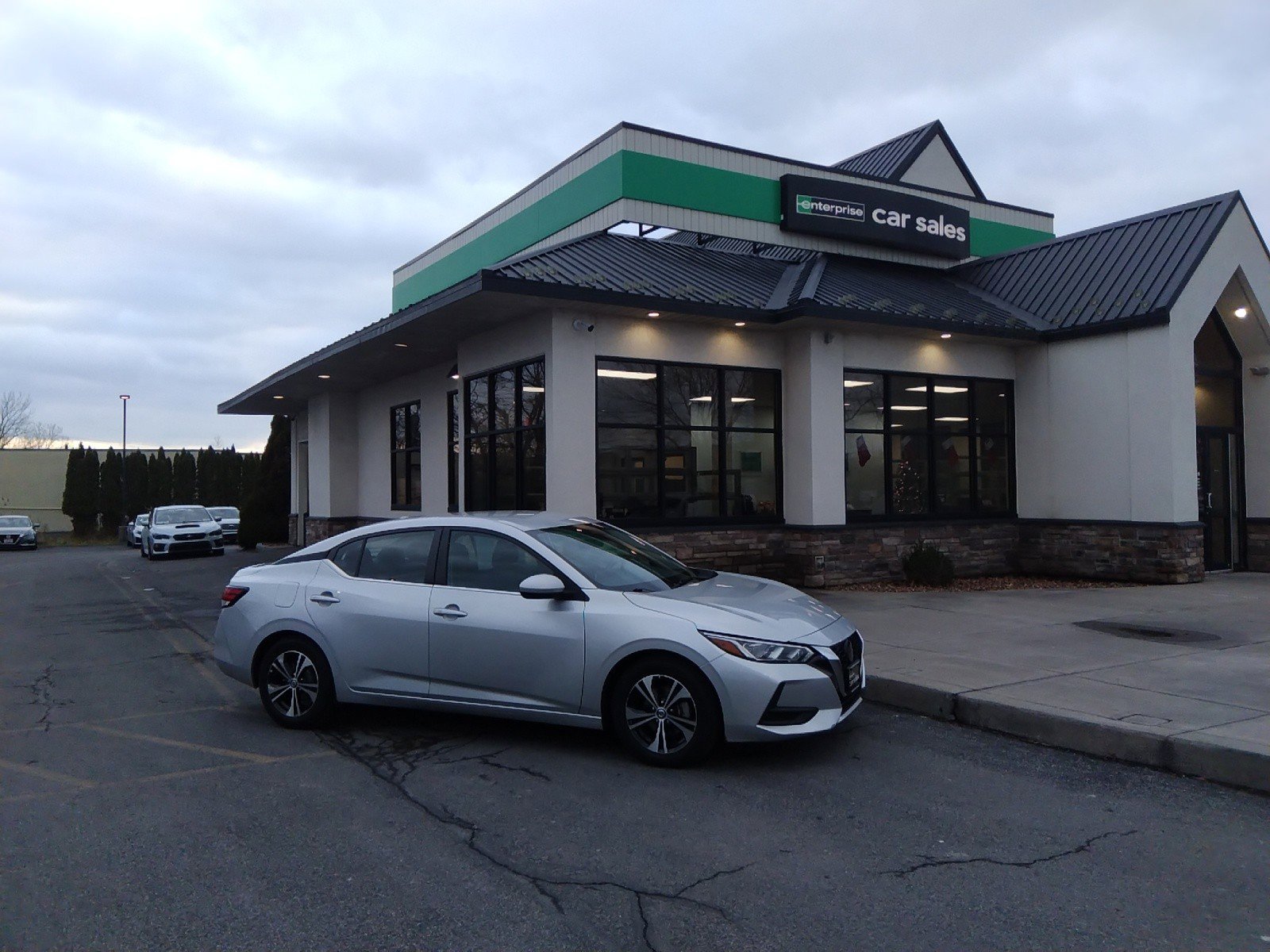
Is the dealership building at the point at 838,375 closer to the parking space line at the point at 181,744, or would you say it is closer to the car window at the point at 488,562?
Answer: the car window at the point at 488,562

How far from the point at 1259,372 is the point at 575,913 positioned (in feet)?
55.8

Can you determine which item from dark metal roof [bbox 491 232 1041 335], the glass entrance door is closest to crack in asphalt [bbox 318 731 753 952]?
dark metal roof [bbox 491 232 1041 335]

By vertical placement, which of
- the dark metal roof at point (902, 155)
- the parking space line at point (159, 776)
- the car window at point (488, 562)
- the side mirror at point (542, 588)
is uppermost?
the dark metal roof at point (902, 155)

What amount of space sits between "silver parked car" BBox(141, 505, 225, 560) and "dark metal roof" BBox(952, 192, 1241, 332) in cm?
2206

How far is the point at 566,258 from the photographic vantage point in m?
13.7

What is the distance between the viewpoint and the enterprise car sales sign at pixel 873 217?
1691 cm

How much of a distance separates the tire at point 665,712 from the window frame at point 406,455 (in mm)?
13816

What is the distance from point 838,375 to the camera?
47.4ft

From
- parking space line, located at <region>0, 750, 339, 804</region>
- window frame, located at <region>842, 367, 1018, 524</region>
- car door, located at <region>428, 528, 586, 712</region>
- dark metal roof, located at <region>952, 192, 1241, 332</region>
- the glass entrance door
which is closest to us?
parking space line, located at <region>0, 750, 339, 804</region>

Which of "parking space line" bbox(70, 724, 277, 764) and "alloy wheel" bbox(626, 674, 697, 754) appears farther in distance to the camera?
"parking space line" bbox(70, 724, 277, 764)

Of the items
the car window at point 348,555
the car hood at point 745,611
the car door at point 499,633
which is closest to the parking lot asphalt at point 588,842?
the car door at point 499,633

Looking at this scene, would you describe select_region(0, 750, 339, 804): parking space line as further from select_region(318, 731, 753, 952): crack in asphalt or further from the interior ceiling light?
the interior ceiling light

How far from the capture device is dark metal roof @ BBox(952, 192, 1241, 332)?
14594 millimetres

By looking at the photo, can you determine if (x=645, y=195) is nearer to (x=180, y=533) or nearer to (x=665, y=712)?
(x=665, y=712)
